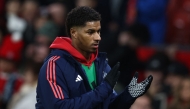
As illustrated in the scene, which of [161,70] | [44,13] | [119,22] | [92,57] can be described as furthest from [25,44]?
[92,57]

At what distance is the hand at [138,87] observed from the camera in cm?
539

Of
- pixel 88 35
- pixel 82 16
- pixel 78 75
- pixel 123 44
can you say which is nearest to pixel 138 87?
pixel 78 75

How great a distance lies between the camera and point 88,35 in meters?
5.27

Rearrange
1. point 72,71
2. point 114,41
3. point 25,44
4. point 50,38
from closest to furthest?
point 72,71 → point 114,41 → point 50,38 → point 25,44

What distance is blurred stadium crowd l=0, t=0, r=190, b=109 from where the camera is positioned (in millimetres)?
8227

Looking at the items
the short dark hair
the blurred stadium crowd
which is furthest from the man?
the blurred stadium crowd

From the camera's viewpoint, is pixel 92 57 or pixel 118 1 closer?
pixel 92 57

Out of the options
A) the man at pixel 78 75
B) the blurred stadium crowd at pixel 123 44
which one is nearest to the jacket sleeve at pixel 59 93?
the man at pixel 78 75

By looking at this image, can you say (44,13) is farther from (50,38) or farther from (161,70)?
(161,70)

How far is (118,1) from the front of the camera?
412 inches

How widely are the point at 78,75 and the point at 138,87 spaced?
1.65ft

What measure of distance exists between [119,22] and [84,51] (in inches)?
196

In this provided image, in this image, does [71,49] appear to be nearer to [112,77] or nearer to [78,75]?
[78,75]

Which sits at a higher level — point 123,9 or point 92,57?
point 92,57
